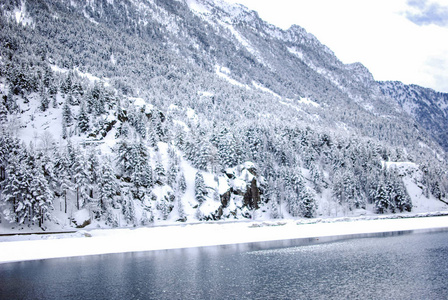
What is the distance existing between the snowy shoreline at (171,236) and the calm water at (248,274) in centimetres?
749

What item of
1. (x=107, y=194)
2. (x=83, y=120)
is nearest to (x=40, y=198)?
(x=107, y=194)

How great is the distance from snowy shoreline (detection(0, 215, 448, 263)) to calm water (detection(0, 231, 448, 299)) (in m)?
7.49

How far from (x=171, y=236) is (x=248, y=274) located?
41.0m

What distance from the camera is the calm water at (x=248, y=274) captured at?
A: 96.8ft

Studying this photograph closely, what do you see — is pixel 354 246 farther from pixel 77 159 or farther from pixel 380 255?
pixel 77 159

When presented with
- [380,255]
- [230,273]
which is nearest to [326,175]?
[380,255]

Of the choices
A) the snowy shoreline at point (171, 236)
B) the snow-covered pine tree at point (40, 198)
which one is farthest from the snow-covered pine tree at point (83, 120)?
the snowy shoreline at point (171, 236)

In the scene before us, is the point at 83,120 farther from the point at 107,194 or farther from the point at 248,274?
the point at 248,274

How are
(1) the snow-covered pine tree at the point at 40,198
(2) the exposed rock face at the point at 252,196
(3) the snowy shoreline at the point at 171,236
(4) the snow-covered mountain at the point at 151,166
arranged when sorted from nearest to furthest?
(3) the snowy shoreline at the point at 171,236
(1) the snow-covered pine tree at the point at 40,198
(4) the snow-covered mountain at the point at 151,166
(2) the exposed rock face at the point at 252,196

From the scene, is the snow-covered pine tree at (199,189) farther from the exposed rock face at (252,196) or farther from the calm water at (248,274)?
the calm water at (248,274)

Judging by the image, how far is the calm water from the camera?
29500mm

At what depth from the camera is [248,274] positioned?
3678 centimetres

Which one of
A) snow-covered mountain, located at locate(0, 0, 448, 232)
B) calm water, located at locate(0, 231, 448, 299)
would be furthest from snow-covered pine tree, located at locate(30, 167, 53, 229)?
A: calm water, located at locate(0, 231, 448, 299)

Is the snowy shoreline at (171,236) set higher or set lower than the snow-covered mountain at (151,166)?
lower
